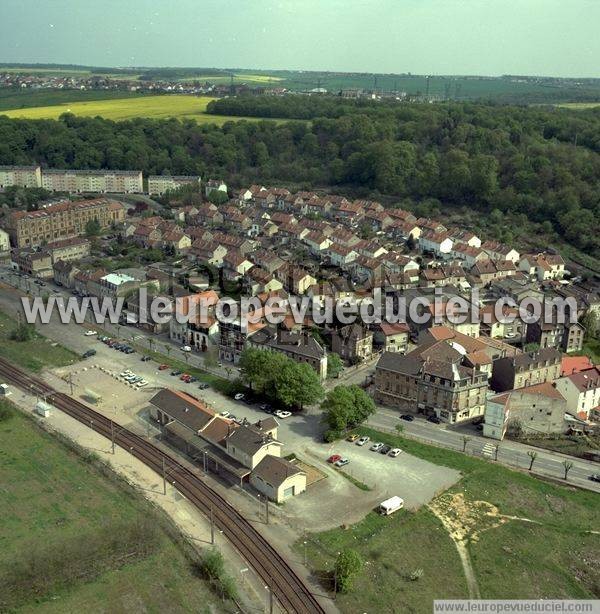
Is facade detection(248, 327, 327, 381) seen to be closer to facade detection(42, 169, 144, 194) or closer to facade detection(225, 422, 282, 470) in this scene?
facade detection(225, 422, 282, 470)

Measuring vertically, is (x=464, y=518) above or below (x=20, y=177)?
below

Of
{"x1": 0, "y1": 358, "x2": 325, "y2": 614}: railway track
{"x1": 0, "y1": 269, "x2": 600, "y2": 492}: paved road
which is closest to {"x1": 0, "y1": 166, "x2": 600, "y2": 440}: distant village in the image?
{"x1": 0, "y1": 269, "x2": 600, "y2": 492}: paved road

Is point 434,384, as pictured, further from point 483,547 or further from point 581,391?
point 483,547

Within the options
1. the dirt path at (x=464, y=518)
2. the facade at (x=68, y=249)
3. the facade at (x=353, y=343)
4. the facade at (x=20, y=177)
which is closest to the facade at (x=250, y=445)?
the dirt path at (x=464, y=518)

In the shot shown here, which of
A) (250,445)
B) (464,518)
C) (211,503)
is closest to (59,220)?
(250,445)

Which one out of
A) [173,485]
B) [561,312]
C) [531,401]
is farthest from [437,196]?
[173,485]

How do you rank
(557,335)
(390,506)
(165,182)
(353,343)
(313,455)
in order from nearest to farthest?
(390,506) < (313,455) < (353,343) < (557,335) < (165,182)
